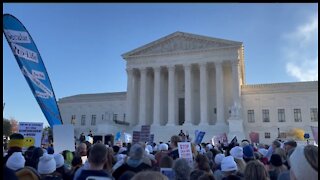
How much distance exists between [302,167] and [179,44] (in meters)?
49.4

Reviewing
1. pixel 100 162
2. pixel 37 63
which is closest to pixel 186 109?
pixel 37 63

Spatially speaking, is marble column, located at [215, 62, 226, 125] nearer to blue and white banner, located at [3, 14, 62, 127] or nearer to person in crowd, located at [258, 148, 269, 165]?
person in crowd, located at [258, 148, 269, 165]

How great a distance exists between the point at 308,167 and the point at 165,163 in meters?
3.80

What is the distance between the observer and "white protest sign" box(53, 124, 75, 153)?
7.86m

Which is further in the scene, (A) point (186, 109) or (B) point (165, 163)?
(A) point (186, 109)

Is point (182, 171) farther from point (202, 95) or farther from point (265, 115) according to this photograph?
point (265, 115)

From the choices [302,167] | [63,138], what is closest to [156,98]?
[63,138]

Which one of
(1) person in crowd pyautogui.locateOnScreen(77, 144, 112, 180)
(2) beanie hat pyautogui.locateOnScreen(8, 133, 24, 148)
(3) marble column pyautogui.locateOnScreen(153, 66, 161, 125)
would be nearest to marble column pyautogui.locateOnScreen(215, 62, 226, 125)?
(3) marble column pyautogui.locateOnScreen(153, 66, 161, 125)

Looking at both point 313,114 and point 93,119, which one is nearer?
point 313,114

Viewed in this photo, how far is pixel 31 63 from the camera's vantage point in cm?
773

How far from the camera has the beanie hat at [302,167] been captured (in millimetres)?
3006

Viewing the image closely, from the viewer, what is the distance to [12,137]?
634 centimetres

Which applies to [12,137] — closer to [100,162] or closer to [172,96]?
[100,162]

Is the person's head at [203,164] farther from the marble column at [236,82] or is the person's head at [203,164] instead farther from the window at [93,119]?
the window at [93,119]
